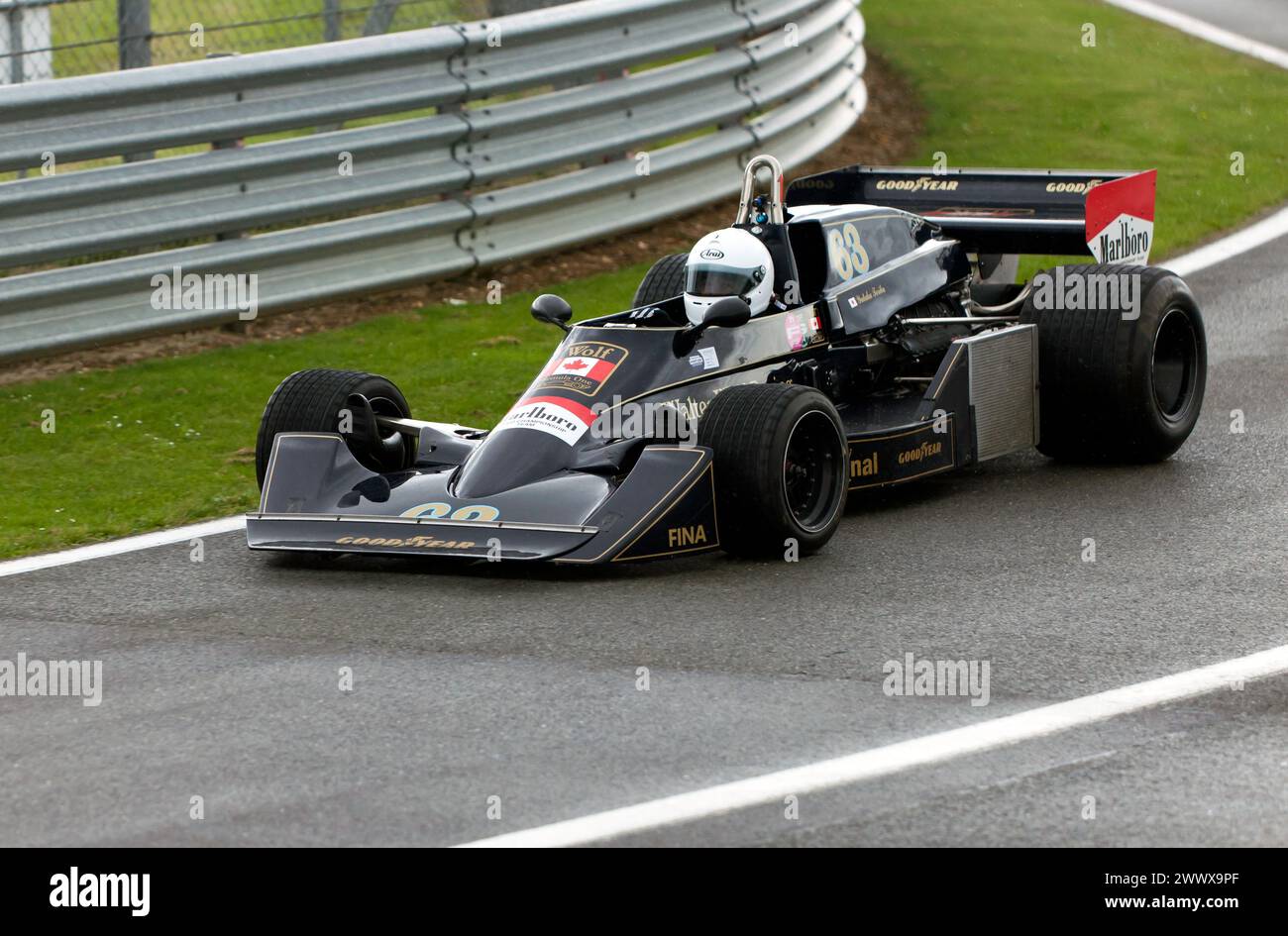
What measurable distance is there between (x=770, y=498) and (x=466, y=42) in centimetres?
571

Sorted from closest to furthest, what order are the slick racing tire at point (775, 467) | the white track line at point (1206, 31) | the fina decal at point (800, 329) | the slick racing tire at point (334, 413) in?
1. the slick racing tire at point (775, 467)
2. the slick racing tire at point (334, 413)
3. the fina decal at point (800, 329)
4. the white track line at point (1206, 31)

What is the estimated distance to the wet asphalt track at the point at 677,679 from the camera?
5234 millimetres

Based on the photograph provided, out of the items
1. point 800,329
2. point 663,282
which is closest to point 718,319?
point 800,329

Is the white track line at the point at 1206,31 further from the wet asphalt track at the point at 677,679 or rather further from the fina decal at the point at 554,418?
the fina decal at the point at 554,418

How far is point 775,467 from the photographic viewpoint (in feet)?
25.1

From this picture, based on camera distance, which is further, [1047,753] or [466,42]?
[466,42]

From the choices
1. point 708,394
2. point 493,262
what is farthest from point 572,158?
point 708,394

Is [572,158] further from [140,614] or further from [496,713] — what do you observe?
[496,713]

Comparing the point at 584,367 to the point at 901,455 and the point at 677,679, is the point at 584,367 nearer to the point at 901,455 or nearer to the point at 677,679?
the point at 901,455

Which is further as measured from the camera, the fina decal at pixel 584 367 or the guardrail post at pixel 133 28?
the guardrail post at pixel 133 28

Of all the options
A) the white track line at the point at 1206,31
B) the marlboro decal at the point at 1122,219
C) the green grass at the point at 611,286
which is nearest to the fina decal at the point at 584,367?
the green grass at the point at 611,286

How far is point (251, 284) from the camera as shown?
37.8 ft

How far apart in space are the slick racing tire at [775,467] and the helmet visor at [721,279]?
2.78ft
